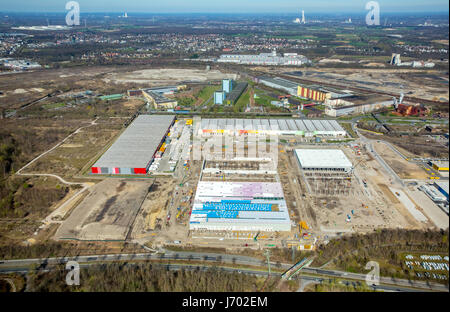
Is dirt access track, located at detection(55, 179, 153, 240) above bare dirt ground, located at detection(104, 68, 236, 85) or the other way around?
the other way around

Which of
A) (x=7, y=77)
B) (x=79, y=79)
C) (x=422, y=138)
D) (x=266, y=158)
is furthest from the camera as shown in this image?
(x=79, y=79)

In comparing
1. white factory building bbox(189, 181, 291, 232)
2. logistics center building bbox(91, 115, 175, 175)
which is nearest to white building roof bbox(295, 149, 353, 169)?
white factory building bbox(189, 181, 291, 232)

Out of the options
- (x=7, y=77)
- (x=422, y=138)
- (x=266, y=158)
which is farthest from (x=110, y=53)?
(x=422, y=138)

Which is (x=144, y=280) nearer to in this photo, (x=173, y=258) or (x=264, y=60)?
(x=173, y=258)

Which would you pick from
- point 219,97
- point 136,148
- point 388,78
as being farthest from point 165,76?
point 388,78

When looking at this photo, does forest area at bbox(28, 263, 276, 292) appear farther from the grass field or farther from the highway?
the grass field
